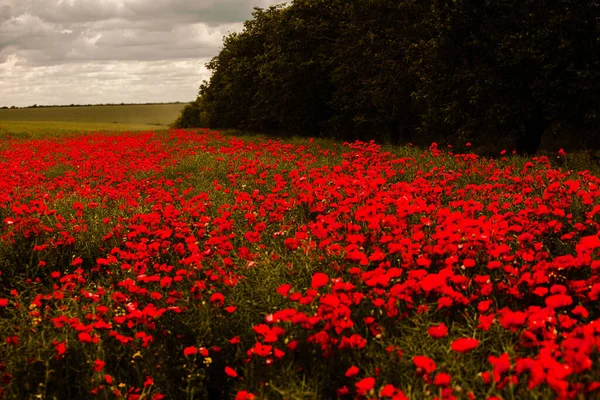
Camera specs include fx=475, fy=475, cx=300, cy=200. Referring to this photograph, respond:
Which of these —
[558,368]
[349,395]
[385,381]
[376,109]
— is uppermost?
[376,109]

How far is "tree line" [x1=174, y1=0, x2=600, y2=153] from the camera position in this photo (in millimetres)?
11180

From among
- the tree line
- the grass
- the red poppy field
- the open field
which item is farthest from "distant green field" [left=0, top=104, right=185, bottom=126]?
the red poppy field

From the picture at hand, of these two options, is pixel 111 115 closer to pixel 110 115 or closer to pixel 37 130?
pixel 110 115

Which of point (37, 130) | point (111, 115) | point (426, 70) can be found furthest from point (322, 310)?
point (111, 115)

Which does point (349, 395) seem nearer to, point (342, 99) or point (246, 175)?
point (246, 175)

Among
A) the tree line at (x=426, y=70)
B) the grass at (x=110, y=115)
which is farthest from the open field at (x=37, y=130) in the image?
the grass at (x=110, y=115)

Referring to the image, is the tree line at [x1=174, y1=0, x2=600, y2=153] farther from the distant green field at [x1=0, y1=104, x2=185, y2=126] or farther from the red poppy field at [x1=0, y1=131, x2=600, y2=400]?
the distant green field at [x1=0, y1=104, x2=185, y2=126]

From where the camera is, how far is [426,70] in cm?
1454

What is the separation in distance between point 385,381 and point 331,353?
47cm

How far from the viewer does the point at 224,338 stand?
3.57m

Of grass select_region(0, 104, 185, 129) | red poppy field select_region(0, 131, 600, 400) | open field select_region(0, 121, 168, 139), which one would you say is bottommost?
red poppy field select_region(0, 131, 600, 400)

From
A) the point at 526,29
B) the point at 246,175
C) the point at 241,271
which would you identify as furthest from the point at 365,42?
the point at 241,271

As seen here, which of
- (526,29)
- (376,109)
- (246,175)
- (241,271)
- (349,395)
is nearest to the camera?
(349,395)

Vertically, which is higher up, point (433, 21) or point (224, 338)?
point (433, 21)
